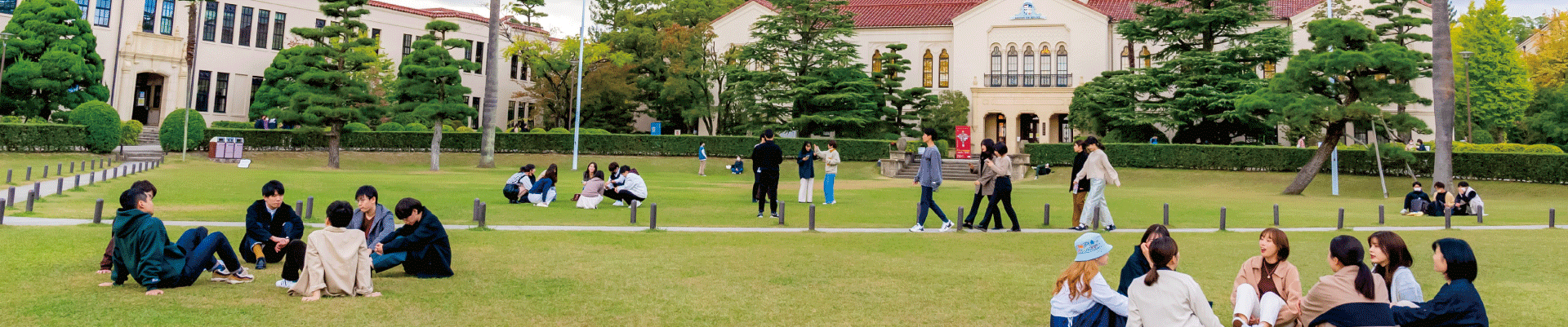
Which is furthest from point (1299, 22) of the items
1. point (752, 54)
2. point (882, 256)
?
point (882, 256)

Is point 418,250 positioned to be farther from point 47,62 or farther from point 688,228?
point 47,62

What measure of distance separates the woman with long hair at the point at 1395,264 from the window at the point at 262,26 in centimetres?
5590

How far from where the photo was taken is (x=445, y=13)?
58.8 meters

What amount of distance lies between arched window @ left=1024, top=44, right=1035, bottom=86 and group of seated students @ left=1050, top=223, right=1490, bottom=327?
44.5 metres

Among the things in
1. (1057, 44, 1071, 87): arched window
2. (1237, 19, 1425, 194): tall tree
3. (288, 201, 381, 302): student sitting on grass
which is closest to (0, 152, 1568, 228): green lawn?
(1237, 19, 1425, 194): tall tree

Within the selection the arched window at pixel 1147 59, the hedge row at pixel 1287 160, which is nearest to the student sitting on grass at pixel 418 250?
the hedge row at pixel 1287 160

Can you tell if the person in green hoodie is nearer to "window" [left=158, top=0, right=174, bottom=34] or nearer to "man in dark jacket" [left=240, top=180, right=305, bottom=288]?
"man in dark jacket" [left=240, top=180, right=305, bottom=288]

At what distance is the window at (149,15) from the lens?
45562mm

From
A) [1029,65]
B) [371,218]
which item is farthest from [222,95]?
[371,218]

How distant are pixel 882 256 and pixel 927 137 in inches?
154

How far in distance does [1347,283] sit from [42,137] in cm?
3860

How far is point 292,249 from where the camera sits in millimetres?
7438

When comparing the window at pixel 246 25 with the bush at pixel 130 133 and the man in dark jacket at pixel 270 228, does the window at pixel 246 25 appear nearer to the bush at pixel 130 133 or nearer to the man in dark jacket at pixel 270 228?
the bush at pixel 130 133

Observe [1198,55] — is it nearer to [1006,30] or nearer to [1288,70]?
[1288,70]
